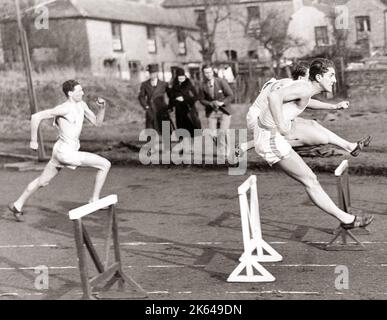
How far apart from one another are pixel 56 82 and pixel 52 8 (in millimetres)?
9717

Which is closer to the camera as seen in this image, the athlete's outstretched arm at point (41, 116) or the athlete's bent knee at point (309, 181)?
the athlete's bent knee at point (309, 181)

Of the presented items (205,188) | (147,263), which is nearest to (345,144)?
(147,263)

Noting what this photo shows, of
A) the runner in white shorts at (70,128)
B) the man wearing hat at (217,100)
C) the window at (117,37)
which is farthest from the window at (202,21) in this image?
the runner in white shorts at (70,128)

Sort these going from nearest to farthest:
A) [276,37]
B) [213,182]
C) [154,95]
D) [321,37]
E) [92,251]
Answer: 1. [92,251]
2. [213,182]
3. [154,95]
4. [321,37]
5. [276,37]

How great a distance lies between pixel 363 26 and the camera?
22.4 m

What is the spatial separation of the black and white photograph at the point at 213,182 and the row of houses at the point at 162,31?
0.66 feet

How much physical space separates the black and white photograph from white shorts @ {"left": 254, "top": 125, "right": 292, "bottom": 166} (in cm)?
2

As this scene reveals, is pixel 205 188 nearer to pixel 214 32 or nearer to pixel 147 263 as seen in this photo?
pixel 147 263

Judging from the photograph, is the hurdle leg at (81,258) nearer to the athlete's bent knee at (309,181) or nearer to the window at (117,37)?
the athlete's bent knee at (309,181)

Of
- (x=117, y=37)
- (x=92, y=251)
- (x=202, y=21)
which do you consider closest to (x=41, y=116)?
(x=92, y=251)

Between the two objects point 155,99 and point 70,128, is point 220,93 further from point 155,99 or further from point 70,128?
point 70,128

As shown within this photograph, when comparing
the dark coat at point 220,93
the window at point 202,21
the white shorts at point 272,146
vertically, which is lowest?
the white shorts at point 272,146

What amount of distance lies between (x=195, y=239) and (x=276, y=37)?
2327cm

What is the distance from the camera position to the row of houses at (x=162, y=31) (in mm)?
24281
